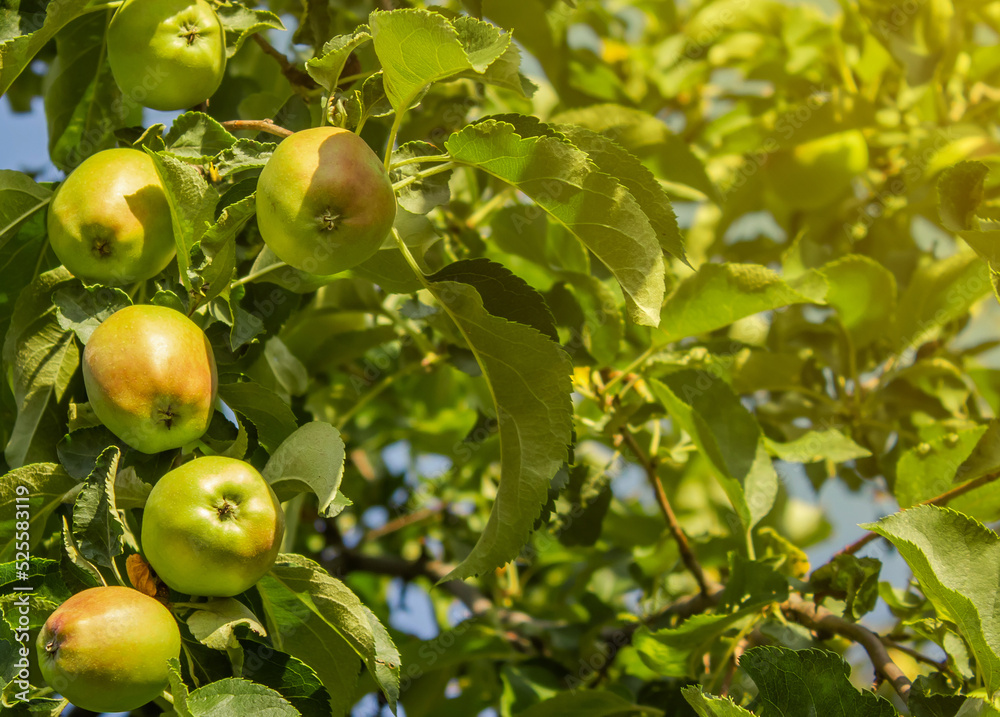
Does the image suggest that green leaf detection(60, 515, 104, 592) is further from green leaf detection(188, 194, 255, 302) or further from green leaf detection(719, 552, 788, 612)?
green leaf detection(719, 552, 788, 612)

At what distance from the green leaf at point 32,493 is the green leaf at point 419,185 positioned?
0.55m

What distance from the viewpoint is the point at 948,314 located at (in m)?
1.82

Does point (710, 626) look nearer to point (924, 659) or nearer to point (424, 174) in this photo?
point (924, 659)

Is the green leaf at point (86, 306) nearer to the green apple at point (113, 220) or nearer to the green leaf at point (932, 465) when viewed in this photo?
the green apple at point (113, 220)

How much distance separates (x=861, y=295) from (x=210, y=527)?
1.43 m

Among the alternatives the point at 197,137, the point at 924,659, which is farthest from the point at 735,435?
the point at 197,137

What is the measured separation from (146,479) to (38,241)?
Answer: 465mm

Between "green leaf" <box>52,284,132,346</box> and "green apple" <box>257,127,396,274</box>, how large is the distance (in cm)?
24

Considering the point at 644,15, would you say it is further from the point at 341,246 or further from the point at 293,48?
the point at 341,246

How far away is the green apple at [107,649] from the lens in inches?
33.6

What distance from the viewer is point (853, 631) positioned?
1298mm

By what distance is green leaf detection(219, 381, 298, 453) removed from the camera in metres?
1.11

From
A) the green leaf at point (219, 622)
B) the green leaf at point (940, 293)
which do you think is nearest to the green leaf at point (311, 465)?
the green leaf at point (219, 622)

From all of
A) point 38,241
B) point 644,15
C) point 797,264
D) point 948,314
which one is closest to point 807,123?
point 797,264
